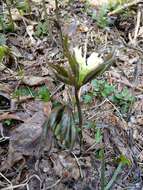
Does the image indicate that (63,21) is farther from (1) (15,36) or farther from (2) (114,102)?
(2) (114,102)

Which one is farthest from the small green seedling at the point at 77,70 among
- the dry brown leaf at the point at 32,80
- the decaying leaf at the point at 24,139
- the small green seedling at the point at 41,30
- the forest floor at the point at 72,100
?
the small green seedling at the point at 41,30

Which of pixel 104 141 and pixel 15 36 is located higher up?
pixel 15 36

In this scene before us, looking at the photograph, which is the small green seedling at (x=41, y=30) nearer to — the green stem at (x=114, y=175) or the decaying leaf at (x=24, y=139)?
the decaying leaf at (x=24, y=139)

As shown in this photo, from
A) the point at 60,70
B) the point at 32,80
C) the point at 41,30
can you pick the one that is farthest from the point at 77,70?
the point at 41,30

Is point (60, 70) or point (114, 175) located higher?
point (60, 70)

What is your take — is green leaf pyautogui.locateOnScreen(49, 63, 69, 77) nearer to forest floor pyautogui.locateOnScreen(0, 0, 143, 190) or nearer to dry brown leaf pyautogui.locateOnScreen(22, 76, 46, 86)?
forest floor pyautogui.locateOnScreen(0, 0, 143, 190)

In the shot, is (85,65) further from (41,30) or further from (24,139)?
(41,30)

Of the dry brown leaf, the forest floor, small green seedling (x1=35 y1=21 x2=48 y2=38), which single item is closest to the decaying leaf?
the forest floor

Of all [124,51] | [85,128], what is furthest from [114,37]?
[85,128]
